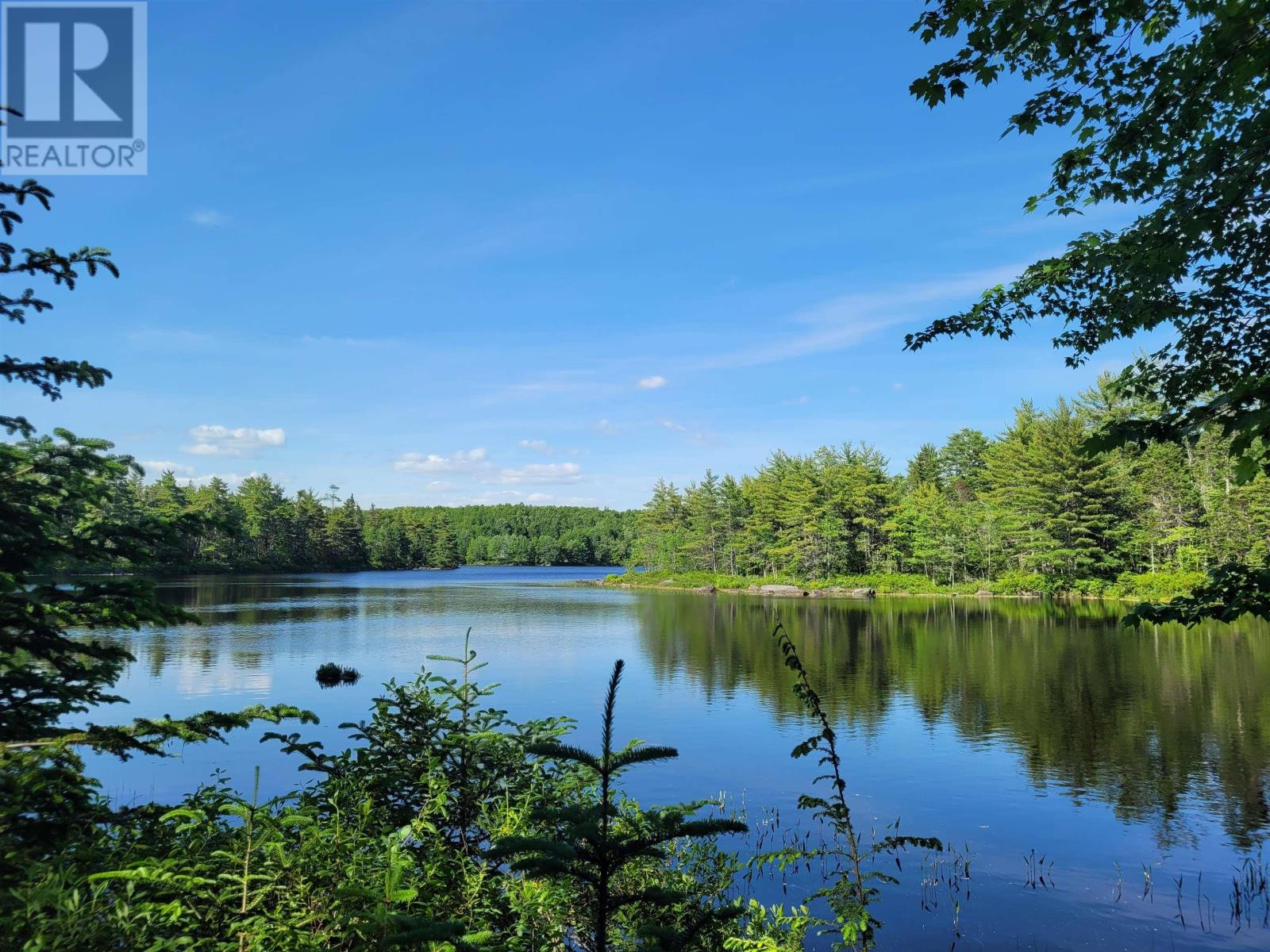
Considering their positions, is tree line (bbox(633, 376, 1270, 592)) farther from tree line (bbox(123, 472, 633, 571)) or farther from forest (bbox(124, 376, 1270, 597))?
tree line (bbox(123, 472, 633, 571))

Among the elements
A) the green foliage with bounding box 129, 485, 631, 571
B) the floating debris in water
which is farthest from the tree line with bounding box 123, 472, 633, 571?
the floating debris in water

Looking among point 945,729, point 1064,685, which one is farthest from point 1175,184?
point 1064,685

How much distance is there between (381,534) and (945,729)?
118593mm

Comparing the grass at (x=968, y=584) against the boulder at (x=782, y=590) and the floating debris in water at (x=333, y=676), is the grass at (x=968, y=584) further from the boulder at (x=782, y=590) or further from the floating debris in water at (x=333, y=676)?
the floating debris in water at (x=333, y=676)

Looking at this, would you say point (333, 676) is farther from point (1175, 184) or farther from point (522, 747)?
point (1175, 184)

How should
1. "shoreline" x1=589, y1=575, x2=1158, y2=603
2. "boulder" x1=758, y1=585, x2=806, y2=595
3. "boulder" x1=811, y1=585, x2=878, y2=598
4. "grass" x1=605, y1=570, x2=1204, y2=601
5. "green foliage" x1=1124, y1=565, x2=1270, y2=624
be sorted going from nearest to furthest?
1. "green foliage" x1=1124, y1=565, x2=1270, y2=624
2. "grass" x1=605, y1=570, x2=1204, y2=601
3. "shoreline" x1=589, y1=575, x2=1158, y2=603
4. "boulder" x1=811, y1=585, x2=878, y2=598
5. "boulder" x1=758, y1=585, x2=806, y2=595

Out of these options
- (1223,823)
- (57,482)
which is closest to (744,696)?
(1223,823)

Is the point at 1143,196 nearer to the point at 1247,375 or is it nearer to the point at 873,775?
the point at 1247,375

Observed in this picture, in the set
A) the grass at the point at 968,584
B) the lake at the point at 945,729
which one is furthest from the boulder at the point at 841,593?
the lake at the point at 945,729

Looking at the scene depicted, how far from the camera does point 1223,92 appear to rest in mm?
4777

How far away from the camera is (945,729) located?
18.3m

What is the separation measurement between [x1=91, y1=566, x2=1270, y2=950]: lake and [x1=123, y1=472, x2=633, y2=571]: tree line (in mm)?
→ 21556

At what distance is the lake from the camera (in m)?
9.97

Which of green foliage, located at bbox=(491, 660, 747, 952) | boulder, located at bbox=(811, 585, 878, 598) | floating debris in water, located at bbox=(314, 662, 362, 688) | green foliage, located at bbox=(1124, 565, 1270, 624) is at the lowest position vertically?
boulder, located at bbox=(811, 585, 878, 598)
